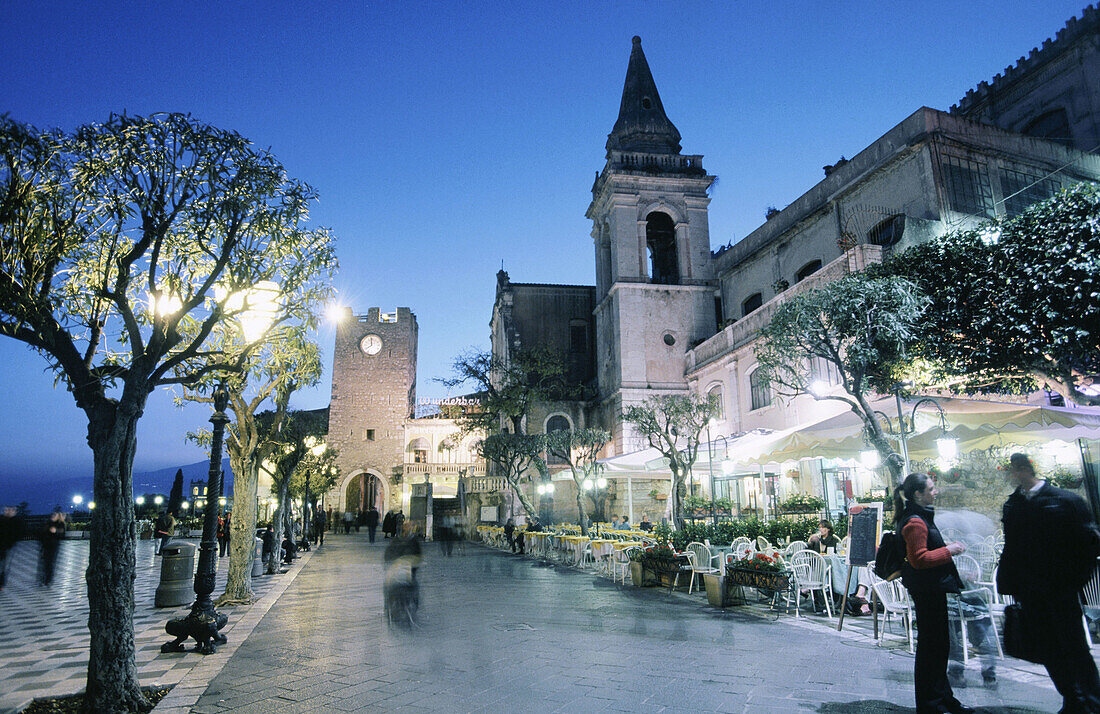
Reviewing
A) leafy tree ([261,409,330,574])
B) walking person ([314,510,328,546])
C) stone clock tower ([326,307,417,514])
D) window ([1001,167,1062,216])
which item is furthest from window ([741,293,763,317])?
stone clock tower ([326,307,417,514])

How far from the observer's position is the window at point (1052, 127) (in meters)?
22.6

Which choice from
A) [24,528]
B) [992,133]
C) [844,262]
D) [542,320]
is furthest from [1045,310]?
[542,320]

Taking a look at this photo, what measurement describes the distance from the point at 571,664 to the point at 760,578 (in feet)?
13.2

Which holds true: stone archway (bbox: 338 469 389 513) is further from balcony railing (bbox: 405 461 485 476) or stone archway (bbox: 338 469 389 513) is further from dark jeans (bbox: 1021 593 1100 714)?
dark jeans (bbox: 1021 593 1100 714)

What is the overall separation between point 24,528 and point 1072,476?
17.3 metres

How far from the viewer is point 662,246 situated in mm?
33781

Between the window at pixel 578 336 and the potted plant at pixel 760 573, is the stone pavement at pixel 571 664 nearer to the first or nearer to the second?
the potted plant at pixel 760 573

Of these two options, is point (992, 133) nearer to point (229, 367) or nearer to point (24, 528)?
point (229, 367)

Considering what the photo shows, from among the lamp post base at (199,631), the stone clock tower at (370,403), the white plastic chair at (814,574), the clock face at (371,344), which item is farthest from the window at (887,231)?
the clock face at (371,344)

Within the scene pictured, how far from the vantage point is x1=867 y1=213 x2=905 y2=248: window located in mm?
17581

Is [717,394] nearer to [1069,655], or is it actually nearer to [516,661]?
[516,661]

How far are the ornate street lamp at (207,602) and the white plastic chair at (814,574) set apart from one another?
285 inches

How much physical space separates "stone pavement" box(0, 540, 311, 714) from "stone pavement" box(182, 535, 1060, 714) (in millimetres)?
472

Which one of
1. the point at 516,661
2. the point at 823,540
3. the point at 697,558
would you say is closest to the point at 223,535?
the point at 697,558
